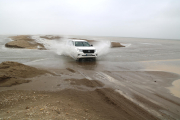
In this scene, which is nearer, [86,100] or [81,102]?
[81,102]

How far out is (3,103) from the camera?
12.3ft

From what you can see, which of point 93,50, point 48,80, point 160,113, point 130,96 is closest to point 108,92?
point 130,96

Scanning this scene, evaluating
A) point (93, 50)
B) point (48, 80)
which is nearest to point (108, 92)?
point (48, 80)

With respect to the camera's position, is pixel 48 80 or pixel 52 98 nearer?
pixel 52 98

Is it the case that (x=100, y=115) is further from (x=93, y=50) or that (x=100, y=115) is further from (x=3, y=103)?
(x=93, y=50)

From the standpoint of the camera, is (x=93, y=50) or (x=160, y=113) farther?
(x=93, y=50)

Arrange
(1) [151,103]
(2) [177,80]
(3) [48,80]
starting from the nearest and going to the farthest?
(1) [151,103]
(3) [48,80]
(2) [177,80]

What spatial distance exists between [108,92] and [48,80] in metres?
2.81

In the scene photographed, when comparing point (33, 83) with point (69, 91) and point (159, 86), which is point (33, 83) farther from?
point (159, 86)

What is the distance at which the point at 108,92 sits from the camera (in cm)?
511

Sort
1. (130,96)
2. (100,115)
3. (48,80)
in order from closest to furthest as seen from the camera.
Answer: (100,115)
(130,96)
(48,80)

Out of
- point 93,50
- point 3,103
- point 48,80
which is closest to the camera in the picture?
point 3,103

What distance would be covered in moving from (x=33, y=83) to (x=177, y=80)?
→ 7.61 meters

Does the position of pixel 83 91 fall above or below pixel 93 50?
below
